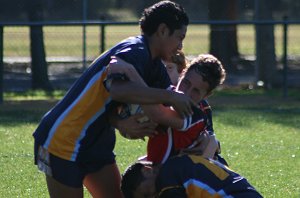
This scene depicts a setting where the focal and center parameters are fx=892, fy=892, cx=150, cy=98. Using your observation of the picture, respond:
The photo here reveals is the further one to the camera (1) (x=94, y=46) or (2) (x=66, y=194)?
(1) (x=94, y=46)

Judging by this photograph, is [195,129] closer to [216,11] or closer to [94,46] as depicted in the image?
[216,11]

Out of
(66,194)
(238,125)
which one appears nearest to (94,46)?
(238,125)

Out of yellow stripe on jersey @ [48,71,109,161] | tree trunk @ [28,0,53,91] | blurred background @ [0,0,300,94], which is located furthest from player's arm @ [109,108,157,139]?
tree trunk @ [28,0,53,91]

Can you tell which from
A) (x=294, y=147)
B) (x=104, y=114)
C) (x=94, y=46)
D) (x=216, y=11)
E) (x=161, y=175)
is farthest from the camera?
(x=94, y=46)

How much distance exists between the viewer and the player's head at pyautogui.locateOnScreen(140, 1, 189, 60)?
15.3 feet

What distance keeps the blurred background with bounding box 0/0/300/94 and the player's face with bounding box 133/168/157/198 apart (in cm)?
854

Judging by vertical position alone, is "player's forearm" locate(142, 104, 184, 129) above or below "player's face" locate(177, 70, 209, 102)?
below

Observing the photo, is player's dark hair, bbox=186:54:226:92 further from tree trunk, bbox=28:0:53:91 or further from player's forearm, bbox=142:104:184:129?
tree trunk, bbox=28:0:53:91

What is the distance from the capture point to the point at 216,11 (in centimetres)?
1622

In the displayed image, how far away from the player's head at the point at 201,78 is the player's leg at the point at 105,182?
80 cm

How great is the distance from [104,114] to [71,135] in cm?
22

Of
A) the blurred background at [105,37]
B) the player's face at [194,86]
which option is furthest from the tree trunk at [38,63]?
the player's face at [194,86]

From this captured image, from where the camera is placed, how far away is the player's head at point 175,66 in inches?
223

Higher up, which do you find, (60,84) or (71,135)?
(71,135)
